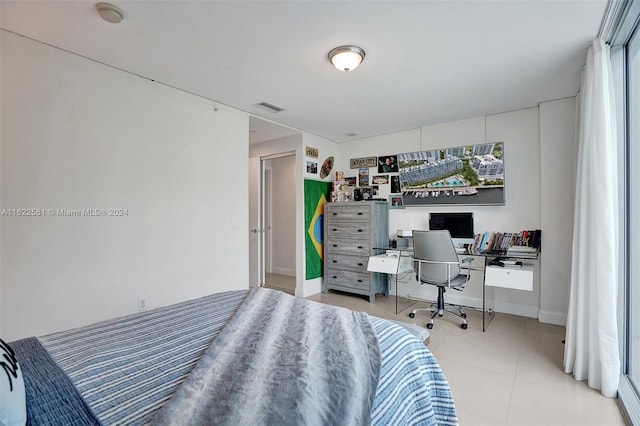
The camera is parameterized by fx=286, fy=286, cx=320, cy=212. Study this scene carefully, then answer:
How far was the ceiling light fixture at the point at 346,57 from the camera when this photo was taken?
2.22m

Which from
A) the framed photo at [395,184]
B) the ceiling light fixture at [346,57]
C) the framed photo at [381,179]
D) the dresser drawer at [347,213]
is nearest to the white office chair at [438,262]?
the dresser drawer at [347,213]

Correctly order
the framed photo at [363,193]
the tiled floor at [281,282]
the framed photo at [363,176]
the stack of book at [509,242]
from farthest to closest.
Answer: the tiled floor at [281,282] → the framed photo at [363,176] → the framed photo at [363,193] → the stack of book at [509,242]

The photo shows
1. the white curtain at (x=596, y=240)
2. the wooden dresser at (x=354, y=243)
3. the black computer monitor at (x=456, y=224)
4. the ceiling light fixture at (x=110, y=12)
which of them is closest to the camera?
the ceiling light fixture at (x=110, y=12)

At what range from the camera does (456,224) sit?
3842mm

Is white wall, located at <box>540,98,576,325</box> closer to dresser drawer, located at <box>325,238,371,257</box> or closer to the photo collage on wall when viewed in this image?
the photo collage on wall

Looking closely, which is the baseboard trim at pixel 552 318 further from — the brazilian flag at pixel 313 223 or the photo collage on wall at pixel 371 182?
the brazilian flag at pixel 313 223

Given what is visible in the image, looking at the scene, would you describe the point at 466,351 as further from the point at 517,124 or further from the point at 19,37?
the point at 19,37

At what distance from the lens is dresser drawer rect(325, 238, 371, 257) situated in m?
4.22

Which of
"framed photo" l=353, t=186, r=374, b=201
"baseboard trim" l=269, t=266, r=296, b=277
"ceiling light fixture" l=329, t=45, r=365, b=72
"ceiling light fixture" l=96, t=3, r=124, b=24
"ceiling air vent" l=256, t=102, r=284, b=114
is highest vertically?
"ceiling light fixture" l=96, t=3, r=124, b=24

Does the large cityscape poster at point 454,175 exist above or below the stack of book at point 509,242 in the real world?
above

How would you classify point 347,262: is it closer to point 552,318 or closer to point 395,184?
point 395,184

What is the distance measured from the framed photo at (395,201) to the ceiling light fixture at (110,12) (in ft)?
12.2

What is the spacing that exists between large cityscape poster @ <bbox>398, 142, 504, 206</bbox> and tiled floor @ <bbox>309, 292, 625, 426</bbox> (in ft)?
5.10

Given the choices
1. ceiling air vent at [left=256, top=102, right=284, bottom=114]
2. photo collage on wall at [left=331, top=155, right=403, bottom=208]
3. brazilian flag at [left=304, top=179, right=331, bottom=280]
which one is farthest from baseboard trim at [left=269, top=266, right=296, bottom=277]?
ceiling air vent at [left=256, top=102, right=284, bottom=114]
